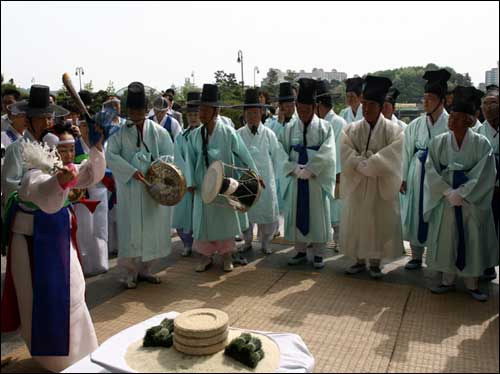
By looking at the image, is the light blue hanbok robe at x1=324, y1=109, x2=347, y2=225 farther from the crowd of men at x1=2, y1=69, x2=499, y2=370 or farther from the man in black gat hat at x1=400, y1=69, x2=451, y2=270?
the man in black gat hat at x1=400, y1=69, x2=451, y2=270

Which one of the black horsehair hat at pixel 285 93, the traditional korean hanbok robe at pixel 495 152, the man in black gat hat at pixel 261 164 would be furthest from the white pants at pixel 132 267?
the traditional korean hanbok robe at pixel 495 152

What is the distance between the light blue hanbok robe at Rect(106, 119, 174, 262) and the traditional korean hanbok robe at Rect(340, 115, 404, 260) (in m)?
2.23

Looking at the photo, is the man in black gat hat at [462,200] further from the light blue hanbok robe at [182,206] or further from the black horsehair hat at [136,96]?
the black horsehair hat at [136,96]

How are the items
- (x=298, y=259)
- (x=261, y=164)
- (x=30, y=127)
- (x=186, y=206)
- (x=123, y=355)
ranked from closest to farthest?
(x=123, y=355) → (x=30, y=127) → (x=298, y=259) → (x=186, y=206) → (x=261, y=164)

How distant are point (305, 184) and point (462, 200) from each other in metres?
1.91

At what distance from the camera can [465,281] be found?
5262 mm

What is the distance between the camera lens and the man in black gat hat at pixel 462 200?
497 cm

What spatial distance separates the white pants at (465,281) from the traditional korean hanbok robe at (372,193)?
0.64 m

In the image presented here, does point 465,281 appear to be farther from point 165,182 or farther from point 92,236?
point 92,236

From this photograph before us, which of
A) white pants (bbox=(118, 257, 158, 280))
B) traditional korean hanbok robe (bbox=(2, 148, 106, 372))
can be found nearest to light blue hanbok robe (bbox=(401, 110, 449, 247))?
white pants (bbox=(118, 257, 158, 280))

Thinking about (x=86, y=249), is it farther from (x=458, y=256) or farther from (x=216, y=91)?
(x=458, y=256)

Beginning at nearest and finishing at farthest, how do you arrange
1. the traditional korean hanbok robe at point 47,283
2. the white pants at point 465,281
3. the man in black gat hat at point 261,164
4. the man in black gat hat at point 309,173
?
1. the traditional korean hanbok robe at point 47,283
2. the white pants at point 465,281
3. the man in black gat hat at point 309,173
4. the man in black gat hat at point 261,164

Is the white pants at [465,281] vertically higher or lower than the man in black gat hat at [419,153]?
lower

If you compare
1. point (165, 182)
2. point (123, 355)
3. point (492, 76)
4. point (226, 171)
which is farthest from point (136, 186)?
point (492, 76)
